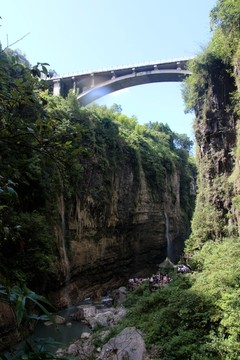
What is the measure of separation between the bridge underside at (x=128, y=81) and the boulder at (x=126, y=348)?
23.0 m

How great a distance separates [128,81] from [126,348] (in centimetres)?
2555

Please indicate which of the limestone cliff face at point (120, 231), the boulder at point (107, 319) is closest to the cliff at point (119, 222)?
the limestone cliff face at point (120, 231)

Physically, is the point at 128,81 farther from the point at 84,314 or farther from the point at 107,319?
the point at 107,319

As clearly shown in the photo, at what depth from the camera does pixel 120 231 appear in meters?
20.2

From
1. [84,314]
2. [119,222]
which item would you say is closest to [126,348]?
[84,314]

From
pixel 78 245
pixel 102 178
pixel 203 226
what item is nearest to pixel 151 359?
pixel 203 226

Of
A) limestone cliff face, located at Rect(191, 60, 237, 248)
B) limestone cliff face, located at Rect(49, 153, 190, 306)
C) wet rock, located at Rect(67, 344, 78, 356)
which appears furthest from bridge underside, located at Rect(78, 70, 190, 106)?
wet rock, located at Rect(67, 344, 78, 356)

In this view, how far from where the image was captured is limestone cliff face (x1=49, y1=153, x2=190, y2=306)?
1603 cm

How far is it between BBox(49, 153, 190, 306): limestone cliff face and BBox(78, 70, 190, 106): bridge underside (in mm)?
8808

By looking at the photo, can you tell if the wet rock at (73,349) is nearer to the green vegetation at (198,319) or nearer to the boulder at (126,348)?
the green vegetation at (198,319)

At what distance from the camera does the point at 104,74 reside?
29656 mm

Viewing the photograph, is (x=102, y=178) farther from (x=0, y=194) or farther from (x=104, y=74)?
(x=0, y=194)

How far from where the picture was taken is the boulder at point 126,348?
642cm

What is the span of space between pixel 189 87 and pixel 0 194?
590 inches
